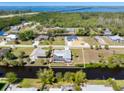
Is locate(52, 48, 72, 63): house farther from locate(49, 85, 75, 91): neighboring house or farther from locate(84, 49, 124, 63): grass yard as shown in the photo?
locate(49, 85, 75, 91): neighboring house

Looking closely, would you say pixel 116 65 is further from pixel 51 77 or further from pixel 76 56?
pixel 51 77

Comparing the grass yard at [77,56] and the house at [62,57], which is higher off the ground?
the house at [62,57]

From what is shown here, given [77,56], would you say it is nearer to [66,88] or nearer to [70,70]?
[70,70]

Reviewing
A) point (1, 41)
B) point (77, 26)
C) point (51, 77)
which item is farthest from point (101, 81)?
point (77, 26)

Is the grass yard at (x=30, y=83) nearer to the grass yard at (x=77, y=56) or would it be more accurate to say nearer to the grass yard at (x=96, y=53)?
the grass yard at (x=77, y=56)

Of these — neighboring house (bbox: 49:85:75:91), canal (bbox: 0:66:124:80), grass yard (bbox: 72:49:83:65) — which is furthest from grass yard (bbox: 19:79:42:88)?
grass yard (bbox: 72:49:83:65)

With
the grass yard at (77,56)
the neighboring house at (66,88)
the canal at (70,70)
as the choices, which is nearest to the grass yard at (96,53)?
the grass yard at (77,56)
